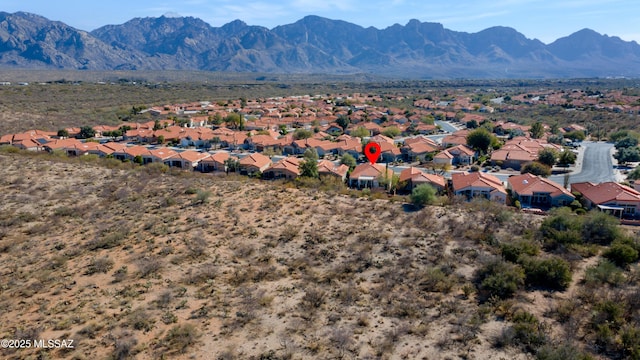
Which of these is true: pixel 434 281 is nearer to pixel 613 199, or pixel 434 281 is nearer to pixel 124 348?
pixel 124 348

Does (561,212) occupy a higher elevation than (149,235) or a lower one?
higher

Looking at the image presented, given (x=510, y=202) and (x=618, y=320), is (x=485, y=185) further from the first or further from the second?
(x=618, y=320)

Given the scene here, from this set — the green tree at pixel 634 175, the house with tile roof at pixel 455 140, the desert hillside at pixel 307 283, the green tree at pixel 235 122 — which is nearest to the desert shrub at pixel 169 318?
the desert hillside at pixel 307 283

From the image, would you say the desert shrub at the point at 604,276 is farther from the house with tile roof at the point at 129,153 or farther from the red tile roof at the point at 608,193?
the house with tile roof at the point at 129,153

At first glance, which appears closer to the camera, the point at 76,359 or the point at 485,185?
the point at 76,359

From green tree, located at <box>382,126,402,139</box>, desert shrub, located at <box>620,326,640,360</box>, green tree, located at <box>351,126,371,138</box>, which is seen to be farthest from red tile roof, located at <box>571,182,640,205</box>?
green tree, located at <box>382,126,402,139</box>

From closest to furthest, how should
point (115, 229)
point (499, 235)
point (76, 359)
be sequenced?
point (76, 359) < point (499, 235) < point (115, 229)

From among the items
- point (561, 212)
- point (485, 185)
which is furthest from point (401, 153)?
point (561, 212)
